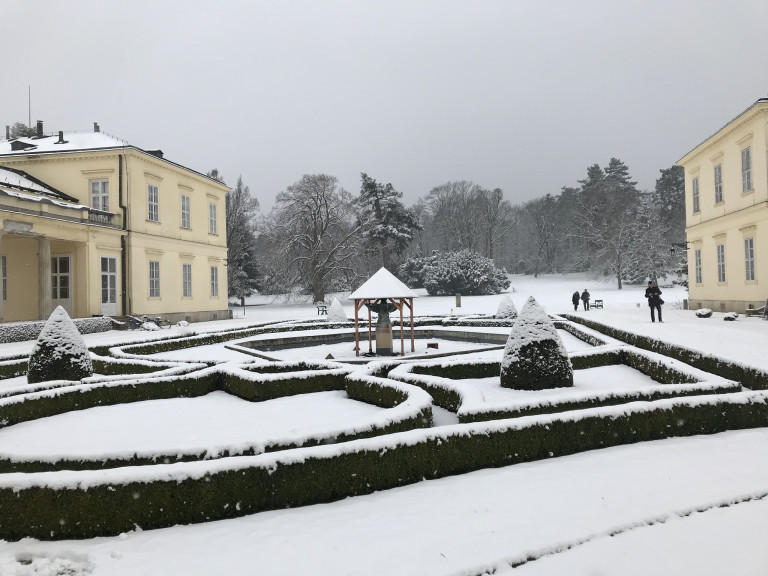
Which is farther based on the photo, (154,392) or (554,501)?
(154,392)

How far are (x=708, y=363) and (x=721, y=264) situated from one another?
19.0 metres

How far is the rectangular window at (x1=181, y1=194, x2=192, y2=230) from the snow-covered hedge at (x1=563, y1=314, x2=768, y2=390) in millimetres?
24818

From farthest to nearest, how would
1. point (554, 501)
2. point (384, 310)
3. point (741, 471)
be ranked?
point (384, 310)
point (741, 471)
point (554, 501)

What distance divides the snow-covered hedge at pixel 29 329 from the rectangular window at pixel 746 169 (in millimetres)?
29478

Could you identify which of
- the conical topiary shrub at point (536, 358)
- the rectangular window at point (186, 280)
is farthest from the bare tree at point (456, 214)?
the conical topiary shrub at point (536, 358)

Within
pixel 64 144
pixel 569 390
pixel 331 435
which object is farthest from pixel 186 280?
pixel 331 435

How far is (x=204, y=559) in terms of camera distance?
453 centimetres

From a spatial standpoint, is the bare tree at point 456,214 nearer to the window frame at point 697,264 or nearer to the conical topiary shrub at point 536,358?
the window frame at point 697,264

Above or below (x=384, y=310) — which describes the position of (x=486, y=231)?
above

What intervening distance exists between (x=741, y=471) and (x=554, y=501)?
8.22ft

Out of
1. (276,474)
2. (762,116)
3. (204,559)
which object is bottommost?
Result: (204,559)

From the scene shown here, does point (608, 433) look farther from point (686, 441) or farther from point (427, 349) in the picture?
point (427, 349)

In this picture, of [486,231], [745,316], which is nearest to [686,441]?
[745,316]

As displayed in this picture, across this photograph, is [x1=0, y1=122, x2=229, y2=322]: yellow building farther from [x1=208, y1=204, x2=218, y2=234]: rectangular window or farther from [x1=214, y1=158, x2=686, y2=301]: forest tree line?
[x1=214, y1=158, x2=686, y2=301]: forest tree line
